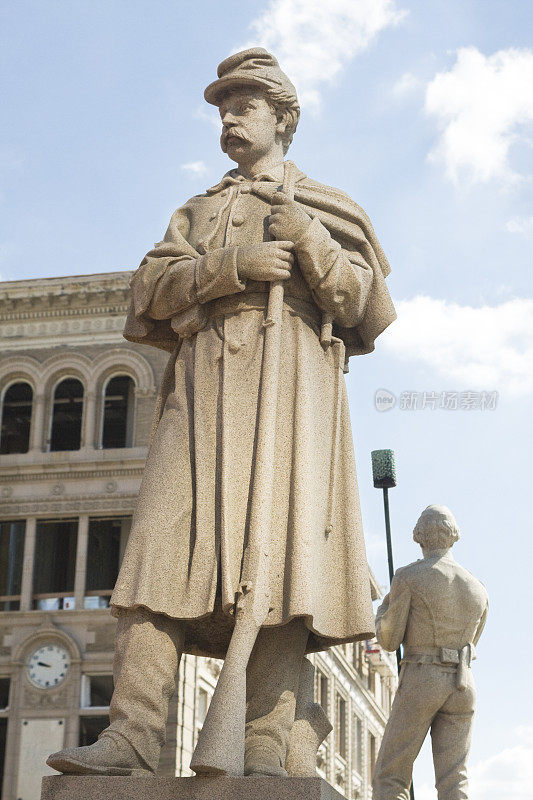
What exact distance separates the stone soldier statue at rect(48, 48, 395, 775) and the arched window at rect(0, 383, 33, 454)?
32727mm

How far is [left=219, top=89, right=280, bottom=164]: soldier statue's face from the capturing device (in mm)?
5598

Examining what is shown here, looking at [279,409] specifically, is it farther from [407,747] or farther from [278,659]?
[407,747]

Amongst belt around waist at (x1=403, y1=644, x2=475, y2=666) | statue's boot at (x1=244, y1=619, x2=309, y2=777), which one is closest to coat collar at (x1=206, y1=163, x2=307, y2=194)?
statue's boot at (x1=244, y1=619, x2=309, y2=777)

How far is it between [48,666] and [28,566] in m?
3.21

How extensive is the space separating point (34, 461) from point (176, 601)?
31.7 metres

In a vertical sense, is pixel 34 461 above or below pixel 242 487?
above

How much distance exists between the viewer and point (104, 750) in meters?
4.18

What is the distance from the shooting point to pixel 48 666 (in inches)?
1288

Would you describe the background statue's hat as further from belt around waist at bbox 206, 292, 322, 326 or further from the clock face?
the clock face

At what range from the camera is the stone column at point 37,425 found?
3596cm

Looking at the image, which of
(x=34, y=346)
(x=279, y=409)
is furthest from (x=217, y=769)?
(x=34, y=346)

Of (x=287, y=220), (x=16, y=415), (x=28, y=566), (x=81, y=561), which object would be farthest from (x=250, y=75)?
(x=16, y=415)

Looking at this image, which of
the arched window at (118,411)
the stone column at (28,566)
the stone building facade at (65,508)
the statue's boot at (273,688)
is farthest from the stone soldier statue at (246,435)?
the arched window at (118,411)

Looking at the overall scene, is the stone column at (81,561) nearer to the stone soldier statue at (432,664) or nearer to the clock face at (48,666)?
the clock face at (48,666)
